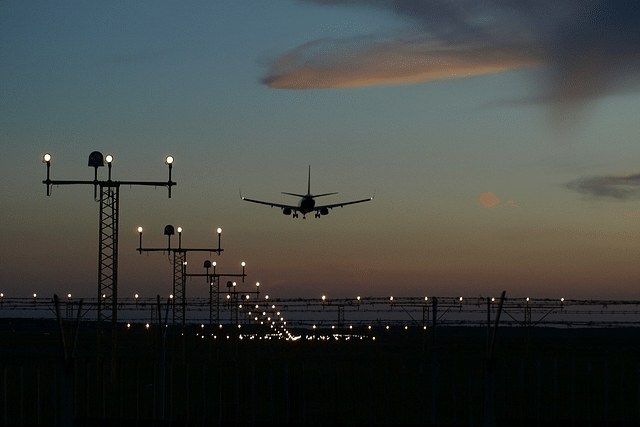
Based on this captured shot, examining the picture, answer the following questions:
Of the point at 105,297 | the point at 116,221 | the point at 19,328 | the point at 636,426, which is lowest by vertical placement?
the point at 19,328

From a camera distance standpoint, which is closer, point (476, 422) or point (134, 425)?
point (134, 425)

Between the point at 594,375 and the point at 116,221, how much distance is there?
33.0m

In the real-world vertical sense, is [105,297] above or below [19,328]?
above

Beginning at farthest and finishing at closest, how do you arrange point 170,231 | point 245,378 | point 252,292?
point 252,292, point 170,231, point 245,378

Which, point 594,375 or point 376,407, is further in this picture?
point 594,375

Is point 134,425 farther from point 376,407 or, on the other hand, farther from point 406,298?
point 406,298

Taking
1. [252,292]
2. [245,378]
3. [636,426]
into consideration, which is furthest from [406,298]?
[252,292]

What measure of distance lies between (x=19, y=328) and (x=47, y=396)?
143m

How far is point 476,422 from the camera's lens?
1063 inches

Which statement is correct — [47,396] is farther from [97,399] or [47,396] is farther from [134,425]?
[134,425]

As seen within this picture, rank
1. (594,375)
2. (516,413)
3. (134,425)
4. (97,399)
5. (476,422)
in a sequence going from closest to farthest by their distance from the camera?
(134,425), (476,422), (516,413), (97,399), (594,375)

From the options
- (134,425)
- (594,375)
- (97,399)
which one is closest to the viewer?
(134,425)

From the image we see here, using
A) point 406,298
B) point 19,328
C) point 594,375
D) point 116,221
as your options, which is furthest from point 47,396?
point 19,328

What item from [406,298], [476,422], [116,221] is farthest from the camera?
[406,298]
